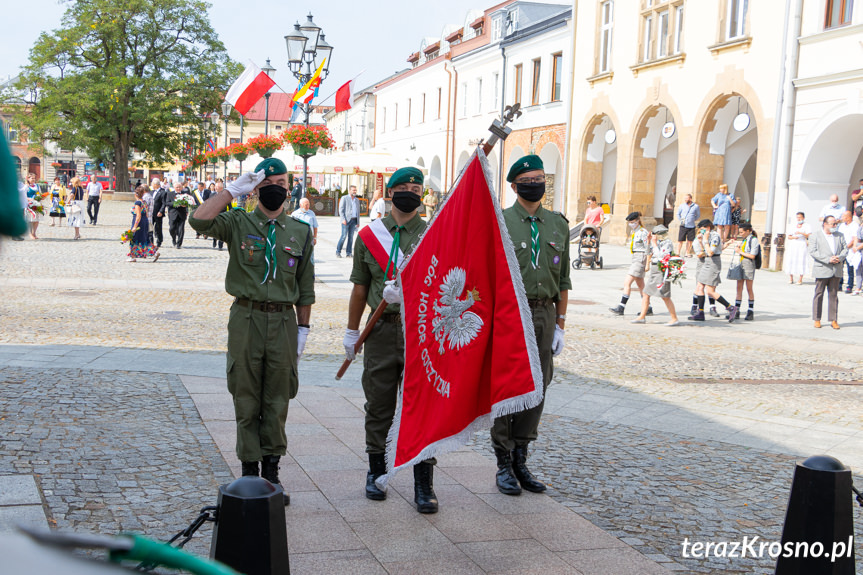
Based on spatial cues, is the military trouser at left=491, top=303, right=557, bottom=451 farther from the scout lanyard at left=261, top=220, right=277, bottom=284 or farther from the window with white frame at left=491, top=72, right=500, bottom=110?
the window with white frame at left=491, top=72, right=500, bottom=110

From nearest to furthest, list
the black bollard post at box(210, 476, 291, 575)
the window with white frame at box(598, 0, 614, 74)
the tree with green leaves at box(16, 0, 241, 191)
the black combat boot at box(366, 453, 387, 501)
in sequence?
1. the black bollard post at box(210, 476, 291, 575)
2. the black combat boot at box(366, 453, 387, 501)
3. the window with white frame at box(598, 0, 614, 74)
4. the tree with green leaves at box(16, 0, 241, 191)

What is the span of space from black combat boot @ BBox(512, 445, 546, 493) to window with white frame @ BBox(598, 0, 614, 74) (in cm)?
2655

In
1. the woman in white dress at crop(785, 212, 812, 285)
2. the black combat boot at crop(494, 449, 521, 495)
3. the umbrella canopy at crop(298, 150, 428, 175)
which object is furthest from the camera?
the umbrella canopy at crop(298, 150, 428, 175)

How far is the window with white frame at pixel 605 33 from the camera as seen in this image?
2991cm

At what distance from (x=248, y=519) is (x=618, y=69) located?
93.3 feet

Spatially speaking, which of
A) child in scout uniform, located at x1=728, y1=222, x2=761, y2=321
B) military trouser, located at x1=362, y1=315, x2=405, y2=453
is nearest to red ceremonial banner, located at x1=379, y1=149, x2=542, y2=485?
military trouser, located at x1=362, y1=315, x2=405, y2=453

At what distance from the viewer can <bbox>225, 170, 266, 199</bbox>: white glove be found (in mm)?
4551

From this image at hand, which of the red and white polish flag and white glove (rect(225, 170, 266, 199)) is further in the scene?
the red and white polish flag

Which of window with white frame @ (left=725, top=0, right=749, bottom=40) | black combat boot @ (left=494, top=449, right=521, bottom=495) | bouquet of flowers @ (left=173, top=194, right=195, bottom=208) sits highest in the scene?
window with white frame @ (left=725, top=0, right=749, bottom=40)

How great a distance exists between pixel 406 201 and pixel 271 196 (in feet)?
2.55

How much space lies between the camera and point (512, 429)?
524 cm

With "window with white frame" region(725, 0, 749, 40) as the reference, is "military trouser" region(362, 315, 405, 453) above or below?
below

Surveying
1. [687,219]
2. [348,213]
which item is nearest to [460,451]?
[348,213]

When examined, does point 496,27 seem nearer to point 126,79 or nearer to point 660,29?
point 660,29
